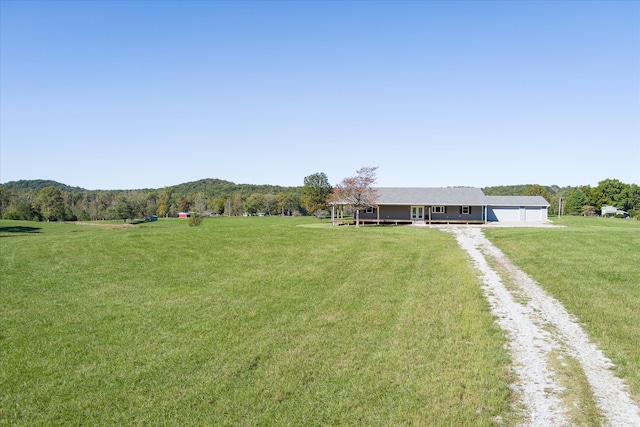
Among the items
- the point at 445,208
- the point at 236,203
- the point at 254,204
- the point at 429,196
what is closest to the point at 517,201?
the point at 445,208

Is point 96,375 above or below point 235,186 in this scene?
below

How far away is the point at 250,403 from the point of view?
220 inches

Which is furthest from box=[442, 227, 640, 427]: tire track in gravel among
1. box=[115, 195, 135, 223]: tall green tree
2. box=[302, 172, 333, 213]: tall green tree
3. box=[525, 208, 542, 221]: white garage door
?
box=[115, 195, 135, 223]: tall green tree

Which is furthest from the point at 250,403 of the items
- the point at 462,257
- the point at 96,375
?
the point at 462,257

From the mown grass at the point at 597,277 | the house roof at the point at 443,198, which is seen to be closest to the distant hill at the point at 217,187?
the house roof at the point at 443,198

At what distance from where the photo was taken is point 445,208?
4262 centimetres

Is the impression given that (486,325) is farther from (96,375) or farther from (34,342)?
(34,342)

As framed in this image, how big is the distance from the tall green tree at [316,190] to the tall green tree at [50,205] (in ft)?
184

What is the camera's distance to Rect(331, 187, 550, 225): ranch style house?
41562mm

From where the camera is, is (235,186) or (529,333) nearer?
(529,333)

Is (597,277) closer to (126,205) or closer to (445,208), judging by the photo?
(445,208)

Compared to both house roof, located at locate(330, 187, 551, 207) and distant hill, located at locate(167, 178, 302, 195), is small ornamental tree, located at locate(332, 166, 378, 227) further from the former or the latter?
distant hill, located at locate(167, 178, 302, 195)

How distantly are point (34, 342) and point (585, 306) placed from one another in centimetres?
1244

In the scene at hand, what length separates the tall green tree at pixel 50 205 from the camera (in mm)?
85356
